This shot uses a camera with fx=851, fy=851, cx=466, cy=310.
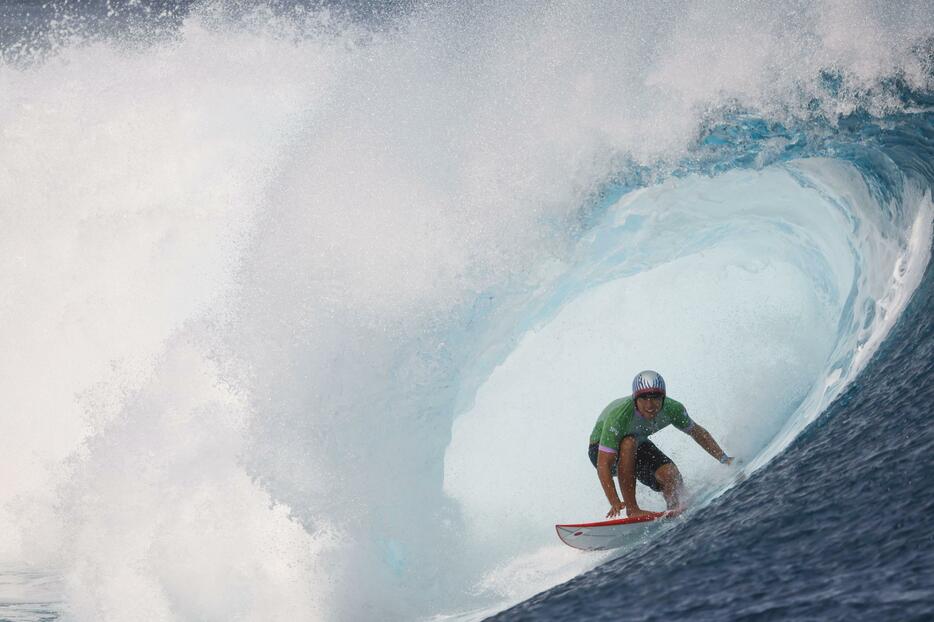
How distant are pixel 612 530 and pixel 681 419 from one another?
957 millimetres

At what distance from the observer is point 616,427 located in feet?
17.2

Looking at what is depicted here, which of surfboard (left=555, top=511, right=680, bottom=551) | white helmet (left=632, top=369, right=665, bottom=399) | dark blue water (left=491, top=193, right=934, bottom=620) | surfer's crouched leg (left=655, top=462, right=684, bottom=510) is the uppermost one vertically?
white helmet (left=632, top=369, right=665, bottom=399)

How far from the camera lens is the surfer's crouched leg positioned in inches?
203

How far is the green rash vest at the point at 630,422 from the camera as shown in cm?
524

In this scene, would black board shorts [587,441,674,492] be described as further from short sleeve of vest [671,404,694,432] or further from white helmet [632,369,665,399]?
white helmet [632,369,665,399]

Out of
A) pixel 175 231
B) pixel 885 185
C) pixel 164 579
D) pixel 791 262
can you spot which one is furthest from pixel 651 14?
pixel 175 231

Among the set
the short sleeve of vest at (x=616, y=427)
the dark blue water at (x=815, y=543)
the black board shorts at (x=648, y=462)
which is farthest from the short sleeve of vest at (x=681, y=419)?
the dark blue water at (x=815, y=543)

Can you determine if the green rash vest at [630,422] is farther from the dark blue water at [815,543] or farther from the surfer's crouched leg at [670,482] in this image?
the dark blue water at [815,543]

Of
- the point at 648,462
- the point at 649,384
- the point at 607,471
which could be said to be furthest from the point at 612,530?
the point at 649,384

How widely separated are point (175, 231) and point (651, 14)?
7211 millimetres

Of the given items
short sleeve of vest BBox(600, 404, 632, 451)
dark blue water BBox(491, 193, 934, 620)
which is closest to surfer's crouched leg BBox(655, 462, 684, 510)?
short sleeve of vest BBox(600, 404, 632, 451)

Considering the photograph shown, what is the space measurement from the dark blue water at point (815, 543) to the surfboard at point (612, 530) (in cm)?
56

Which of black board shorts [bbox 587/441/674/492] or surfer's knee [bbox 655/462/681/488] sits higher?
black board shorts [bbox 587/441/674/492]

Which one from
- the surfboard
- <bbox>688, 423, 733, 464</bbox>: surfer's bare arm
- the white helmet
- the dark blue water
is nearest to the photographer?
the dark blue water
